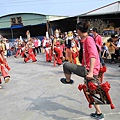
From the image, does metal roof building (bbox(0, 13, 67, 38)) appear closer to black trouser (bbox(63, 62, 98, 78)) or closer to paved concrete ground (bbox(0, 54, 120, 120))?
paved concrete ground (bbox(0, 54, 120, 120))

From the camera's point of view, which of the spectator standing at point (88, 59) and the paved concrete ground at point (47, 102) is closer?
the spectator standing at point (88, 59)

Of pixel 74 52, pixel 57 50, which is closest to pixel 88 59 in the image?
pixel 74 52

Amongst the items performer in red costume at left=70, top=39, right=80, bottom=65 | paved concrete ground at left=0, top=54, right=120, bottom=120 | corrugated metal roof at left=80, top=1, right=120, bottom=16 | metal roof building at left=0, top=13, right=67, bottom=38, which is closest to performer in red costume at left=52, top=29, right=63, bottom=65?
performer in red costume at left=70, top=39, right=80, bottom=65

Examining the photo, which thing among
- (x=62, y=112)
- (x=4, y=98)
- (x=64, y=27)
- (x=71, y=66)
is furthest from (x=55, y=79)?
(x=64, y=27)

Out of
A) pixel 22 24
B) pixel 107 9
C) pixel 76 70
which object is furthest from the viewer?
pixel 22 24

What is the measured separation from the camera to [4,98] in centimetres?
577

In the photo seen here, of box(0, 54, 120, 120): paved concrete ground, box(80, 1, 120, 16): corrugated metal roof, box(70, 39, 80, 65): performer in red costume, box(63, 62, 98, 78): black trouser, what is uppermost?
box(80, 1, 120, 16): corrugated metal roof

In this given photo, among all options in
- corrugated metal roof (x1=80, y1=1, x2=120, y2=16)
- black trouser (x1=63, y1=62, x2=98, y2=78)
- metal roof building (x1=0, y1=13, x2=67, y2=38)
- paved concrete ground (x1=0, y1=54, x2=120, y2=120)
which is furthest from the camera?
metal roof building (x1=0, y1=13, x2=67, y2=38)

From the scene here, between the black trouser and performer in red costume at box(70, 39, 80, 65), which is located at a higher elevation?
the black trouser

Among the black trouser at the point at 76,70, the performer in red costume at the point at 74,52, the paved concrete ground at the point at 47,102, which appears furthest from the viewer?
the performer in red costume at the point at 74,52

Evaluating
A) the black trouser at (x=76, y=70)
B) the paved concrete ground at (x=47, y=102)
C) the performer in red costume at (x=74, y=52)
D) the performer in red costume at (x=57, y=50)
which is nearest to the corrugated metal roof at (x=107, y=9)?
the performer in red costume at (x=57, y=50)

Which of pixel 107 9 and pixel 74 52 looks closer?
pixel 74 52

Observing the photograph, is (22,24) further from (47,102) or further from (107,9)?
(47,102)

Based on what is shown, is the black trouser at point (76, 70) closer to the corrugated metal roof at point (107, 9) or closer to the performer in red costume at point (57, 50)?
the performer in red costume at point (57, 50)
